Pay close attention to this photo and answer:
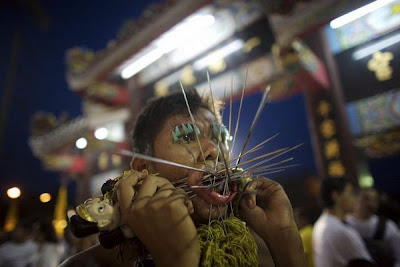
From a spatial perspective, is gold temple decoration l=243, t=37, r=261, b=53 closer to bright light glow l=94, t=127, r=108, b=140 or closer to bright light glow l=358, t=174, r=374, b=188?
bright light glow l=358, t=174, r=374, b=188

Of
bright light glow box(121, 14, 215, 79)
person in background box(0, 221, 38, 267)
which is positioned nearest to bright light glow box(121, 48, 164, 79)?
bright light glow box(121, 14, 215, 79)

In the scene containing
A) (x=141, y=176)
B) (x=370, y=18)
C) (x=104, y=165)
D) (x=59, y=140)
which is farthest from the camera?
(x=59, y=140)

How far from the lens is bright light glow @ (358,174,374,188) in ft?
14.3

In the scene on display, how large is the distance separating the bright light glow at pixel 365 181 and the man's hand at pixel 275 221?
161 inches

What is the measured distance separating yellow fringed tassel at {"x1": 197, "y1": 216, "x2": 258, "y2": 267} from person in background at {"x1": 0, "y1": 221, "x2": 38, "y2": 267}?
3.27 m

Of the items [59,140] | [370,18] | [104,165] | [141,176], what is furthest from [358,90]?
[59,140]

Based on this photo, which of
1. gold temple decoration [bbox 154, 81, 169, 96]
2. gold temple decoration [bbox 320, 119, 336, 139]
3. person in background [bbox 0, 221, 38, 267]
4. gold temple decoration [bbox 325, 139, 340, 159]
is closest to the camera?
person in background [bbox 0, 221, 38, 267]

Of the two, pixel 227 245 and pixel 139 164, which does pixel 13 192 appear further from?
pixel 227 245

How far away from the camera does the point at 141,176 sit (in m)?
0.85

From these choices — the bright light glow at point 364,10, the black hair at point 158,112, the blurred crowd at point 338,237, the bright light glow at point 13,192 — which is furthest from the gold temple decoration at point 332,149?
the bright light glow at point 13,192

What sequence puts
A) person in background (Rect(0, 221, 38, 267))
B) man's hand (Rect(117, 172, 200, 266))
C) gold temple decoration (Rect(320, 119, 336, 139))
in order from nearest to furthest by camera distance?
man's hand (Rect(117, 172, 200, 266)) → person in background (Rect(0, 221, 38, 267)) → gold temple decoration (Rect(320, 119, 336, 139))

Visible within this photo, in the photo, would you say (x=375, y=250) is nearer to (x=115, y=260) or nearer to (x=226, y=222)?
(x=226, y=222)

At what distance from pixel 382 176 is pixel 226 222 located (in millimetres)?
4374

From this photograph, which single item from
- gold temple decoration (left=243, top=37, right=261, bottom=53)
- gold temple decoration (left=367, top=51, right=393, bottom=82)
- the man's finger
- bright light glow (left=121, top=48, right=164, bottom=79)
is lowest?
the man's finger
